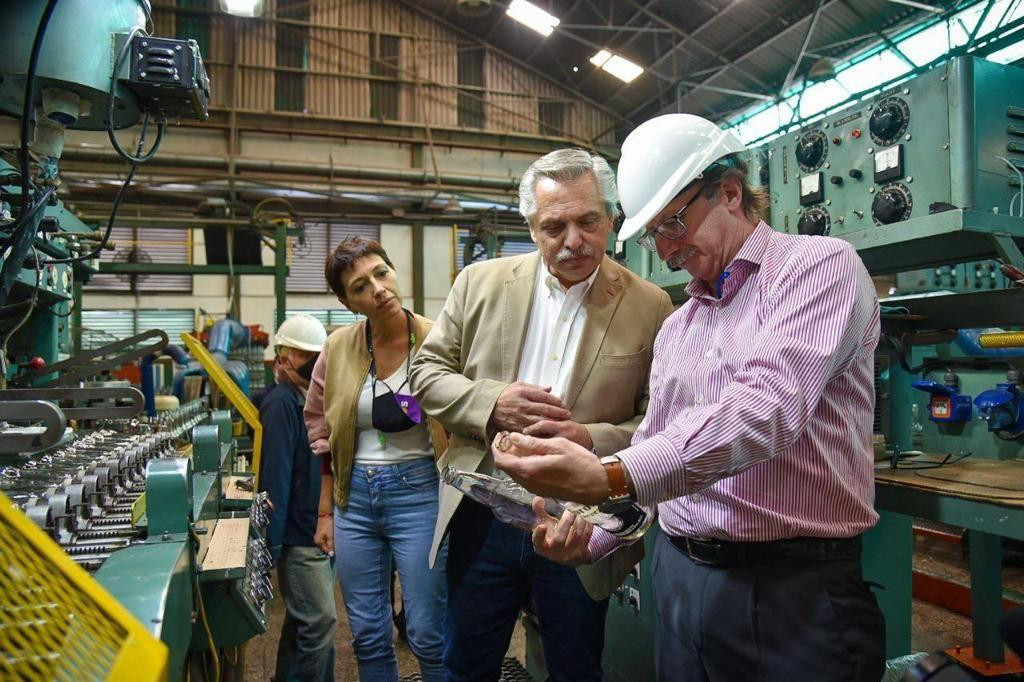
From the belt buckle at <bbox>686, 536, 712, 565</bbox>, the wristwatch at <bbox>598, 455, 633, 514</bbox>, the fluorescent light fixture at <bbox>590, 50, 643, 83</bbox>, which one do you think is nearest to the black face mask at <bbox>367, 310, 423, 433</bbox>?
the belt buckle at <bbox>686, 536, 712, 565</bbox>

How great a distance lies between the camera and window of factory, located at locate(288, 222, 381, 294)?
9.09 meters

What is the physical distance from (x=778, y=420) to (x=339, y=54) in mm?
9110

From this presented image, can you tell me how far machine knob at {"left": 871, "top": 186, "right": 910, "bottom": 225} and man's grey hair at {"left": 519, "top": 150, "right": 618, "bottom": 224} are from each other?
3.11ft

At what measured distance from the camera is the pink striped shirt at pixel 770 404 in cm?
89

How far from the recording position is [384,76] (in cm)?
888

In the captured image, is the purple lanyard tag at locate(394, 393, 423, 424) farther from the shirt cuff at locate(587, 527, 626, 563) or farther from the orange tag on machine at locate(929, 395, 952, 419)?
the orange tag on machine at locate(929, 395, 952, 419)

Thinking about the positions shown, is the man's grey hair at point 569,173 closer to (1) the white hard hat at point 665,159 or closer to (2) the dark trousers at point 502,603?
(1) the white hard hat at point 665,159

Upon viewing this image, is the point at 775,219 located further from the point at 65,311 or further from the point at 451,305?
the point at 65,311

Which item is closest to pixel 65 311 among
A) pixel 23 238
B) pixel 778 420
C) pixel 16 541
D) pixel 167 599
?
pixel 23 238

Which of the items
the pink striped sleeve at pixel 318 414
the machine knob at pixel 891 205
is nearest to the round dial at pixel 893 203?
the machine knob at pixel 891 205

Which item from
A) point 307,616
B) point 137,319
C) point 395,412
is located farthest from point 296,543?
point 137,319

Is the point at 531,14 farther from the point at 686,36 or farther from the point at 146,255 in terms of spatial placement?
the point at 146,255

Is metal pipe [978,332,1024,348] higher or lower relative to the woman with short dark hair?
higher

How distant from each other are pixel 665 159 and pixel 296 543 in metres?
1.82
